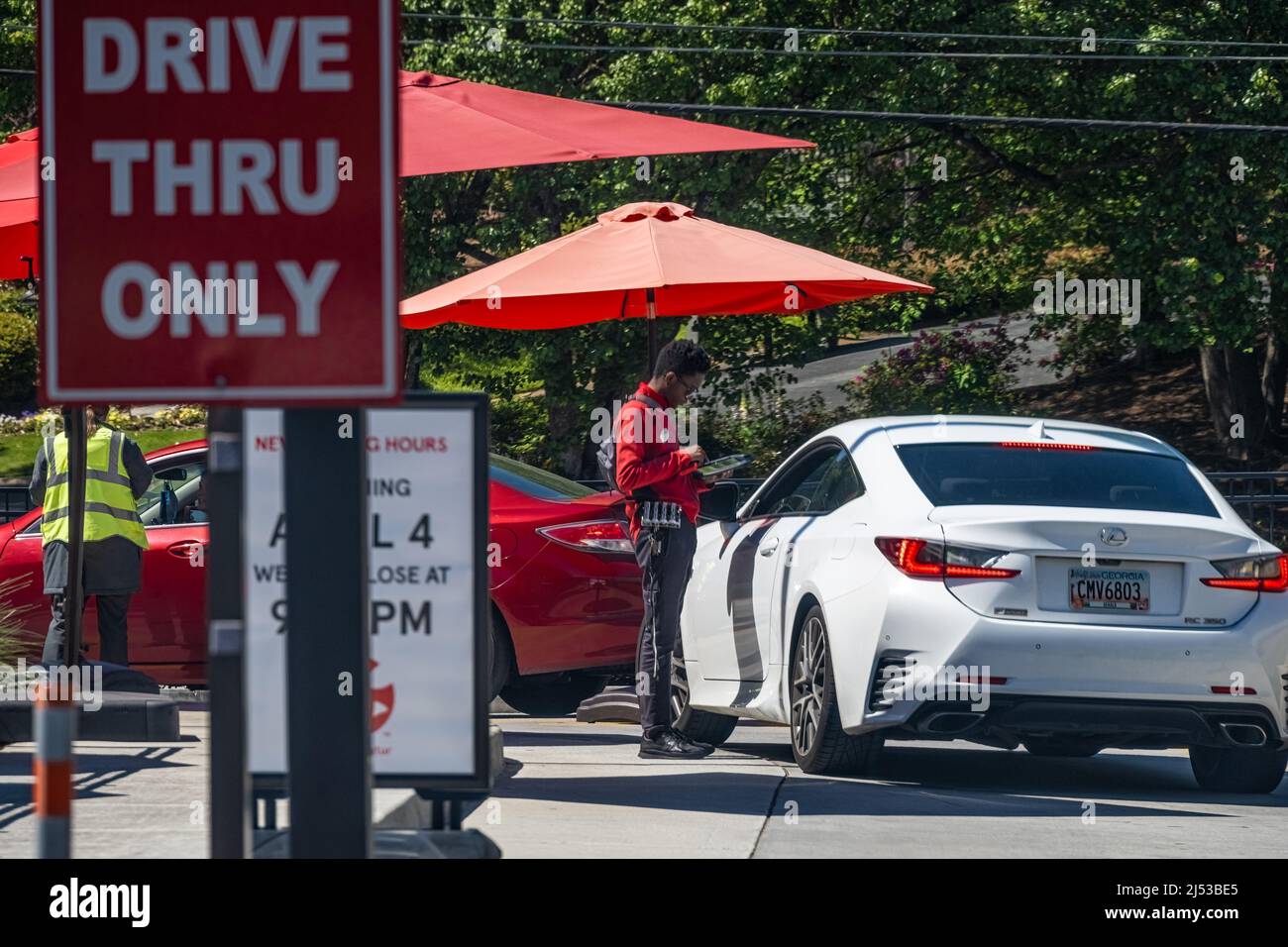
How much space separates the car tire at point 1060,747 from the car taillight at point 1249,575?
1545 millimetres

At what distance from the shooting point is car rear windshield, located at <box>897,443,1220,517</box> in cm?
773

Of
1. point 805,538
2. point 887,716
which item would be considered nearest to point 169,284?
point 887,716

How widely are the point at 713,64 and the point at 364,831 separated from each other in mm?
18332

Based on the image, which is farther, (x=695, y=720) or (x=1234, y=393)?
(x=1234, y=393)

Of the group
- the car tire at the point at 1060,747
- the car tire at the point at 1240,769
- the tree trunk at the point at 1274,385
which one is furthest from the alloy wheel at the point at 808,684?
the tree trunk at the point at 1274,385

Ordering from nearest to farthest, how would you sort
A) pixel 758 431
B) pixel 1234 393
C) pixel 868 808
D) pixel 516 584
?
pixel 868 808 < pixel 516 584 < pixel 758 431 < pixel 1234 393

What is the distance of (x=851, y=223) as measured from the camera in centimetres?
2266

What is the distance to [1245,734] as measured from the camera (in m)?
7.51

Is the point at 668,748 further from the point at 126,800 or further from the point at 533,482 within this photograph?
the point at 126,800

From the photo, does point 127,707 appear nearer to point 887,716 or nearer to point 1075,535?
point 887,716

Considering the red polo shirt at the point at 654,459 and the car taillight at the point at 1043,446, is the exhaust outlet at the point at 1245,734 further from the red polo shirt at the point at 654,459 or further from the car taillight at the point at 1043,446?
the red polo shirt at the point at 654,459

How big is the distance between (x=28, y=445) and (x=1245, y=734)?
26.1 meters

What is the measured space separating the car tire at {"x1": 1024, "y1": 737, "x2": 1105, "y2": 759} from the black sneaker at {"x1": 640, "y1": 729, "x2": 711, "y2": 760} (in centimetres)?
160

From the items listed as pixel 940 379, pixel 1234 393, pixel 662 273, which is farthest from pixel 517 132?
pixel 1234 393
